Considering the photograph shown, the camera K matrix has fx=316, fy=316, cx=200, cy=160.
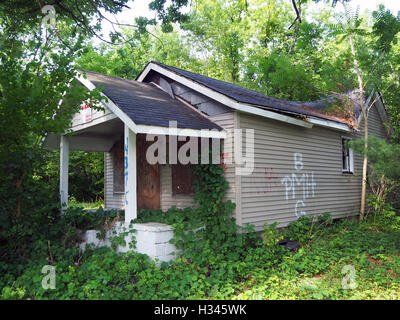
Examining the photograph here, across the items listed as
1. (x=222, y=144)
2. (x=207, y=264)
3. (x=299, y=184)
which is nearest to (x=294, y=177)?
(x=299, y=184)

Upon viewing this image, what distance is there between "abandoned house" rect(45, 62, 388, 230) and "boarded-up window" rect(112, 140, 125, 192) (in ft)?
0.11

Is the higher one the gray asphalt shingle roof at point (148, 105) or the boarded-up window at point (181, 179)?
the gray asphalt shingle roof at point (148, 105)

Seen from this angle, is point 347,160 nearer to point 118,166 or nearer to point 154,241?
point 118,166

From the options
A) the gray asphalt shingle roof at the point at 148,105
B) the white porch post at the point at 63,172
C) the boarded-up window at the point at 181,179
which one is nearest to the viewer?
the gray asphalt shingle roof at the point at 148,105

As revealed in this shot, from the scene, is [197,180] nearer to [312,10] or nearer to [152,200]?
[152,200]

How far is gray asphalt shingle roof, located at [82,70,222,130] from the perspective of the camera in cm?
623

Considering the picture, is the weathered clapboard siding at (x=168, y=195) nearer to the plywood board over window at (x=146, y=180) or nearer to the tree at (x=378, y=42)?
the plywood board over window at (x=146, y=180)

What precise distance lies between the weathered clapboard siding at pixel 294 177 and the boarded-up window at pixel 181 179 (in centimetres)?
147

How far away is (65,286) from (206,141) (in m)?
3.98

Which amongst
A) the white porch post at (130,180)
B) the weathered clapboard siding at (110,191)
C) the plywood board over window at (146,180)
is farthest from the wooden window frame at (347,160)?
the white porch post at (130,180)

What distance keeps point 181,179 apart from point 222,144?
1510 mm

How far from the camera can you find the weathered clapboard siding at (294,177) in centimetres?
734
